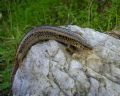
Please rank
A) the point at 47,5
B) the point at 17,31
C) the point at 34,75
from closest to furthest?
1. the point at 34,75
2. the point at 17,31
3. the point at 47,5

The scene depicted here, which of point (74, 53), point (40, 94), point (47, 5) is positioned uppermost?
point (74, 53)

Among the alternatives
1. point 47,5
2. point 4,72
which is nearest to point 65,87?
point 4,72

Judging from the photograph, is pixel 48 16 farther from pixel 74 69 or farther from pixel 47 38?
pixel 74 69

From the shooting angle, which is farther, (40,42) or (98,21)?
(98,21)

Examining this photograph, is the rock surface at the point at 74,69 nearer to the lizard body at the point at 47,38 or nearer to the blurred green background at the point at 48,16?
the lizard body at the point at 47,38

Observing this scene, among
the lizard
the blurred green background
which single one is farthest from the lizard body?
the blurred green background

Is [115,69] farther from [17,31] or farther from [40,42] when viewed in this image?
[17,31]

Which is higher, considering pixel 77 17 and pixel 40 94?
pixel 40 94
